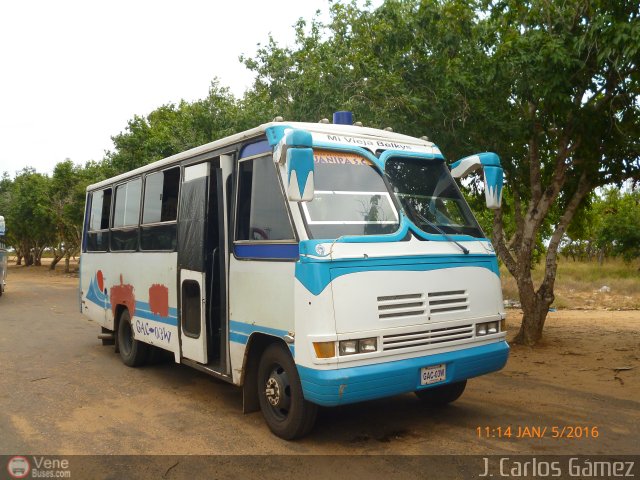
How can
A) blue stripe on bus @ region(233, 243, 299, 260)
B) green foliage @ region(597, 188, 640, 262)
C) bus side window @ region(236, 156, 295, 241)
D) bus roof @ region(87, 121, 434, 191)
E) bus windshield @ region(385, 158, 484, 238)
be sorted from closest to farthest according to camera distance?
blue stripe on bus @ region(233, 243, 299, 260)
bus side window @ region(236, 156, 295, 241)
bus roof @ region(87, 121, 434, 191)
bus windshield @ region(385, 158, 484, 238)
green foliage @ region(597, 188, 640, 262)

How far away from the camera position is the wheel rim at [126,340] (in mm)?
9031

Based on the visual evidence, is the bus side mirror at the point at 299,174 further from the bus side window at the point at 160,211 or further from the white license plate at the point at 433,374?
the bus side window at the point at 160,211

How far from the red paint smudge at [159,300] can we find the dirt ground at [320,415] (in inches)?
39.0

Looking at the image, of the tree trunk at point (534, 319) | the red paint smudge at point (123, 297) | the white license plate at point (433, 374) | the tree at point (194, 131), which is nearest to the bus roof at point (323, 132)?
the white license plate at point (433, 374)

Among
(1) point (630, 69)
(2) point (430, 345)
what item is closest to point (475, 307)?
(2) point (430, 345)

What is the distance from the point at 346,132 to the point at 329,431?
2.87 meters

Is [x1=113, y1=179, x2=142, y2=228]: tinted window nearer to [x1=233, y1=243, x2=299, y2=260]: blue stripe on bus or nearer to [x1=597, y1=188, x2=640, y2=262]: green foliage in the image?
[x1=233, y1=243, x2=299, y2=260]: blue stripe on bus

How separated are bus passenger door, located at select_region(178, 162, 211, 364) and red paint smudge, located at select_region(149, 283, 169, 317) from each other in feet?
1.62

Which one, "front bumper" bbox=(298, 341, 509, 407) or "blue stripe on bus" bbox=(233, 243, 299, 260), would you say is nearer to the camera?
"front bumper" bbox=(298, 341, 509, 407)

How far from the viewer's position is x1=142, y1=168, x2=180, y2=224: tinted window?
7.44 m

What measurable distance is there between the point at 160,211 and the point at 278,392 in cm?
345

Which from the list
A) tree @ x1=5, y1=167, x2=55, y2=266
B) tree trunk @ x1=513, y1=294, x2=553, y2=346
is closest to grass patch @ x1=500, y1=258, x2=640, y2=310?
tree trunk @ x1=513, y1=294, x2=553, y2=346

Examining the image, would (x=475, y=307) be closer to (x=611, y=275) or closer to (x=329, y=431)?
(x=329, y=431)

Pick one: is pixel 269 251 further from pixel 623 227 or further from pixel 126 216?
pixel 623 227
